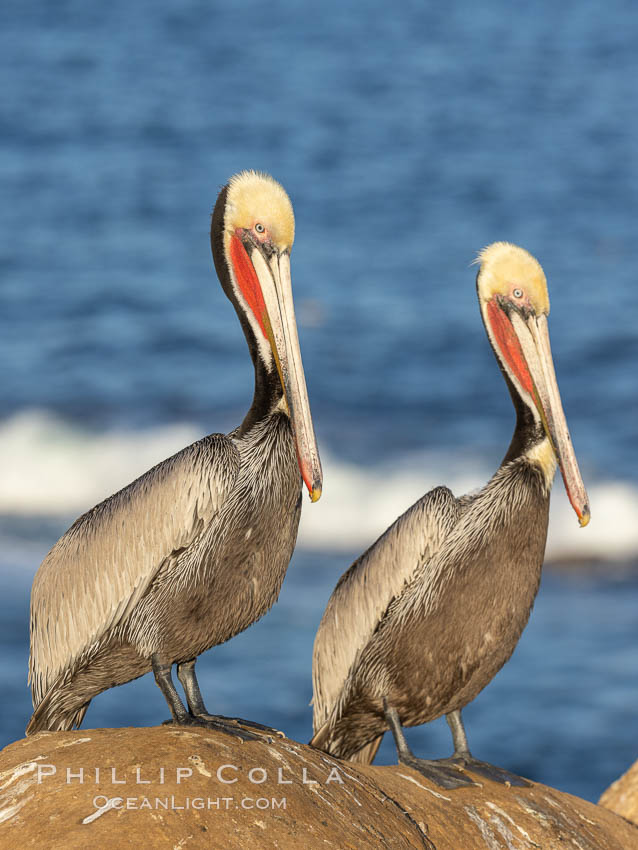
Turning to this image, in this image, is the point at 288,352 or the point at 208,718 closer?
the point at 208,718

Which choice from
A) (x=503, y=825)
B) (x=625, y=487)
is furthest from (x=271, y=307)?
(x=625, y=487)

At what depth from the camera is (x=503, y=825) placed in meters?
5.57

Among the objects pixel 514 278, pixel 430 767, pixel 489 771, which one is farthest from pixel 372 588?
pixel 514 278

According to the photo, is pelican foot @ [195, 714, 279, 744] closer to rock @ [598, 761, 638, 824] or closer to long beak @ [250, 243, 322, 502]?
long beak @ [250, 243, 322, 502]

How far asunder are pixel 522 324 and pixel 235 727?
104 inches

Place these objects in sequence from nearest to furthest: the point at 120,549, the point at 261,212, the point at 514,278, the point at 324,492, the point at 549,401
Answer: the point at 120,549 < the point at 261,212 < the point at 549,401 < the point at 514,278 < the point at 324,492

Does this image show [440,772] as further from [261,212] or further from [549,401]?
[261,212]

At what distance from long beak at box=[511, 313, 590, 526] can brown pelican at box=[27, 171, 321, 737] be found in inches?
54.6

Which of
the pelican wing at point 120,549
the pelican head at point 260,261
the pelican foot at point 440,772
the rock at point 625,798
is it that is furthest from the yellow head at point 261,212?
the rock at point 625,798

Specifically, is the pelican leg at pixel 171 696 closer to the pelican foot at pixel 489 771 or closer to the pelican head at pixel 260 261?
the pelican head at pixel 260 261

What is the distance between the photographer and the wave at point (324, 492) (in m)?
17.3

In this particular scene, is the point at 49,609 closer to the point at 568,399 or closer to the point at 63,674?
the point at 63,674

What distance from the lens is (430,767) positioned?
5859 millimetres

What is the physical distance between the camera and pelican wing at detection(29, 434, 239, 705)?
18.2 feet
